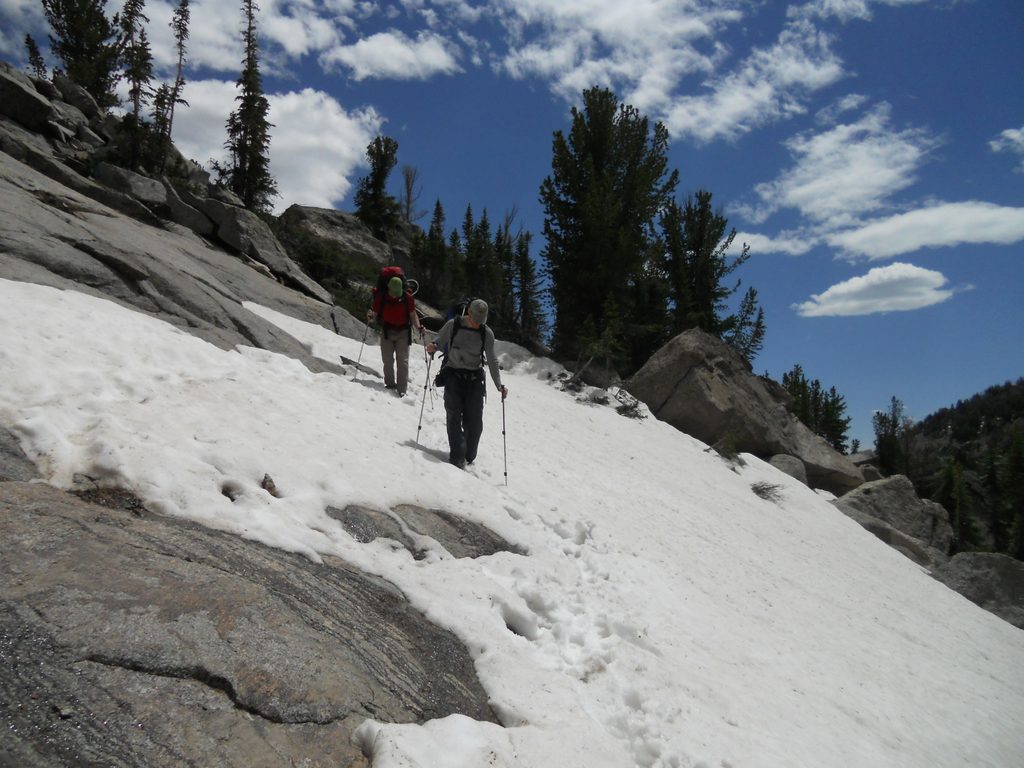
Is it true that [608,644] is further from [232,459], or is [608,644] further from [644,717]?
[232,459]

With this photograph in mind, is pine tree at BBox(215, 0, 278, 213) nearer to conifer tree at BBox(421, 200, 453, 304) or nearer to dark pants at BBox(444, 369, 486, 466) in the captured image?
conifer tree at BBox(421, 200, 453, 304)

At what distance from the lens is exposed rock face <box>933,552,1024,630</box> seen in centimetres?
1523

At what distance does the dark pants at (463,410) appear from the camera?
28.7ft

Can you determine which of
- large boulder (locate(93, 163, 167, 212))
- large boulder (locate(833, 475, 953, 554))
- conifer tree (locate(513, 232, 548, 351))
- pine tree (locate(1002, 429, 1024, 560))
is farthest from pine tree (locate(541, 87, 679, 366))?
pine tree (locate(1002, 429, 1024, 560))

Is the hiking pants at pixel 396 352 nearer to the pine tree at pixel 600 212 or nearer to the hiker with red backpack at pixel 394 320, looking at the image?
the hiker with red backpack at pixel 394 320

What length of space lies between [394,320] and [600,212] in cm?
1446

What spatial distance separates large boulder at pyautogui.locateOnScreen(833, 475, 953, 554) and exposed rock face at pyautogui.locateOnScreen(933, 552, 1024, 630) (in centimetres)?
304

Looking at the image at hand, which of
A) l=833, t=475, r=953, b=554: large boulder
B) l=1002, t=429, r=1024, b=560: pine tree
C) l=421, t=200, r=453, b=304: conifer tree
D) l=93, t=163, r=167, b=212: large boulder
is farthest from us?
l=421, t=200, r=453, b=304: conifer tree

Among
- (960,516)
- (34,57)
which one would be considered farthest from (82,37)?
(960,516)

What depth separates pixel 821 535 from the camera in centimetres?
1504

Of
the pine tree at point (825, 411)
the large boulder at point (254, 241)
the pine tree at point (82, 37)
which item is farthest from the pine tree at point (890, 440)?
the pine tree at point (82, 37)

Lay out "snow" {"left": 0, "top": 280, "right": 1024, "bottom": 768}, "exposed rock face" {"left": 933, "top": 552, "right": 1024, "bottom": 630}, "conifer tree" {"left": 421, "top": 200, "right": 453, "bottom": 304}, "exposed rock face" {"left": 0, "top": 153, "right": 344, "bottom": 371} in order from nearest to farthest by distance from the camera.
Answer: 1. "snow" {"left": 0, "top": 280, "right": 1024, "bottom": 768}
2. "exposed rock face" {"left": 0, "top": 153, "right": 344, "bottom": 371}
3. "exposed rock face" {"left": 933, "top": 552, "right": 1024, "bottom": 630}
4. "conifer tree" {"left": 421, "top": 200, "right": 453, "bottom": 304}

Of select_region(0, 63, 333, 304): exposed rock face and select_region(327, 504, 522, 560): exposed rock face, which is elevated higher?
select_region(0, 63, 333, 304): exposed rock face

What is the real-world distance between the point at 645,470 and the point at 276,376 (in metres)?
8.70
